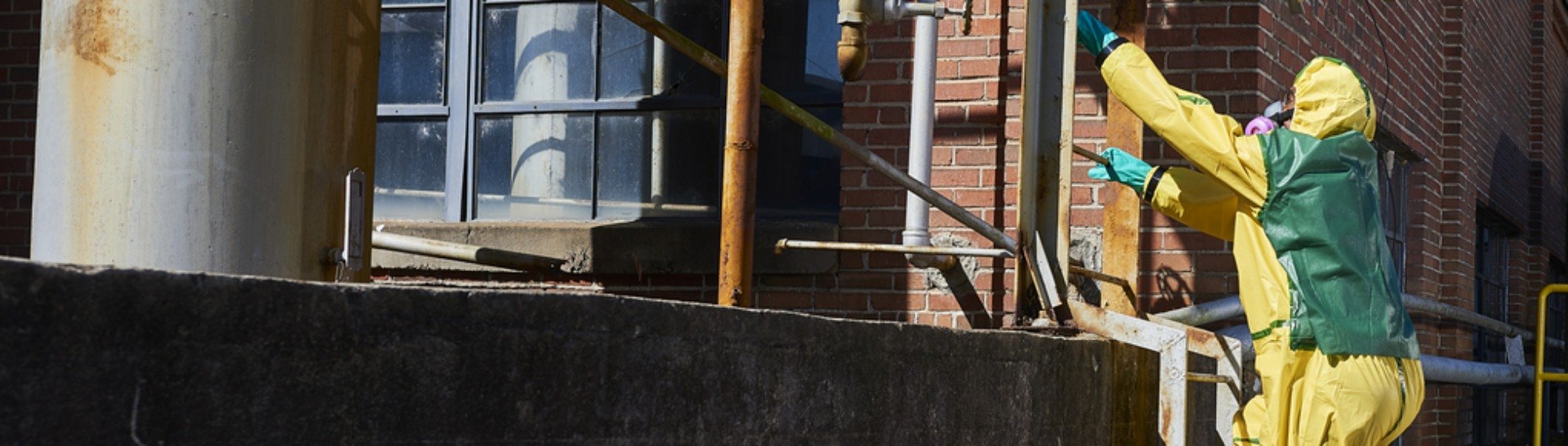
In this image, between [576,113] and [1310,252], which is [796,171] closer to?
[576,113]

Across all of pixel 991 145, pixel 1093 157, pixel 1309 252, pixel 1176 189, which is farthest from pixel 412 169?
pixel 1309 252

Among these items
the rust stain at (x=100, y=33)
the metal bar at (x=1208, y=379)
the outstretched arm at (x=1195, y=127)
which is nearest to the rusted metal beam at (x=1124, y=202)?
the metal bar at (x=1208, y=379)

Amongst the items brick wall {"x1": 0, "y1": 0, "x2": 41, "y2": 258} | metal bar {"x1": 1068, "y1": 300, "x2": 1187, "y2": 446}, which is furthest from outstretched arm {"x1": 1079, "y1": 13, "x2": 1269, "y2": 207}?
brick wall {"x1": 0, "y1": 0, "x2": 41, "y2": 258}

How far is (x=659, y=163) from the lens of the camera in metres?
7.00

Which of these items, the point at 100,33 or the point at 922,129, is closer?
the point at 100,33

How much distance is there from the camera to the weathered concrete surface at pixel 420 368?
77.9 inches

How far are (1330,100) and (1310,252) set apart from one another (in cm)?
45

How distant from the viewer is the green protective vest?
5230 mm

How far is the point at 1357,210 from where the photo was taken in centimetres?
534

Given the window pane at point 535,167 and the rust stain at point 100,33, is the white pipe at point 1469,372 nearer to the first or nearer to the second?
the window pane at point 535,167

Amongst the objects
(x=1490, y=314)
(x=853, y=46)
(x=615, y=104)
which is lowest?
(x=1490, y=314)

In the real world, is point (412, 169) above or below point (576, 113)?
below

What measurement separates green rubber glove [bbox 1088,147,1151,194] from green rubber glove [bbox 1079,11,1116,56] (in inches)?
12.4

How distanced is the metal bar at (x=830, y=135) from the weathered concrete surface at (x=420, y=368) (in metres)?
1.93
